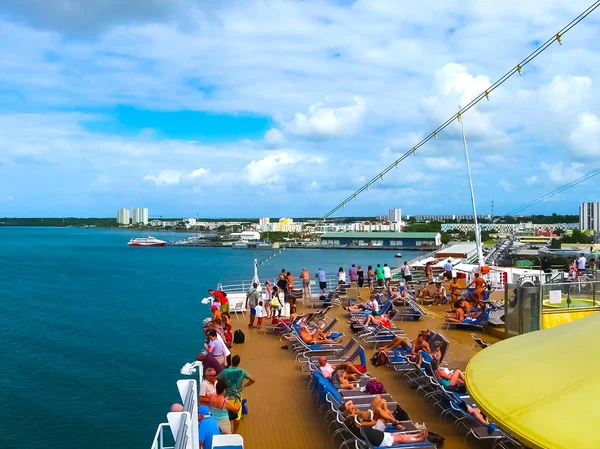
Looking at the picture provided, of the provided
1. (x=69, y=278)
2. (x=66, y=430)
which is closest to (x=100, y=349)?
(x=66, y=430)

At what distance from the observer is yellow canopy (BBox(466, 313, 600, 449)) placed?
3.15 meters

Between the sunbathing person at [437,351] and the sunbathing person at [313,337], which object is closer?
the sunbathing person at [437,351]

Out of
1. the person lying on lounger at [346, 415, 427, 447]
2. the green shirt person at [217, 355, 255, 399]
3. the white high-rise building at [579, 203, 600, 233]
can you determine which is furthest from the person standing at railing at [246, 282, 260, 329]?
the white high-rise building at [579, 203, 600, 233]

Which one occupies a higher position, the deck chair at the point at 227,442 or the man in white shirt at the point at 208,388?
the man in white shirt at the point at 208,388

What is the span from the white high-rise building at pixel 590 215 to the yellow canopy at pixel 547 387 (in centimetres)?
14335

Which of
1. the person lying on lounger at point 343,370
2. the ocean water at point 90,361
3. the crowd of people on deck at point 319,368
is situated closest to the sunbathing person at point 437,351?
the crowd of people on deck at point 319,368

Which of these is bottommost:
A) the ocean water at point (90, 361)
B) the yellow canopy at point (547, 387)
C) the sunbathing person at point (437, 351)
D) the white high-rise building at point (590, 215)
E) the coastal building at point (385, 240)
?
the ocean water at point (90, 361)

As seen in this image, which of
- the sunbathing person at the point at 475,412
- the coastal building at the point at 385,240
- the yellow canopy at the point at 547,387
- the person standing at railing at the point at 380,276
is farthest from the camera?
the coastal building at the point at 385,240

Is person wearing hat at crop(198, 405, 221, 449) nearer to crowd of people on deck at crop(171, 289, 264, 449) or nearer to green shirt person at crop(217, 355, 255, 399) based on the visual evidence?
crowd of people on deck at crop(171, 289, 264, 449)

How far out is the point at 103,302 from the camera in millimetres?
40344

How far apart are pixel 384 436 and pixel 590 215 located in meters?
149

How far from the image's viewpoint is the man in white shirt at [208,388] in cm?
681

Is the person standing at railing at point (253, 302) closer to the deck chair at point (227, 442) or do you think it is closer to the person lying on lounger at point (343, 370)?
the person lying on lounger at point (343, 370)

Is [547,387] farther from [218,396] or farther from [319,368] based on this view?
[319,368]
